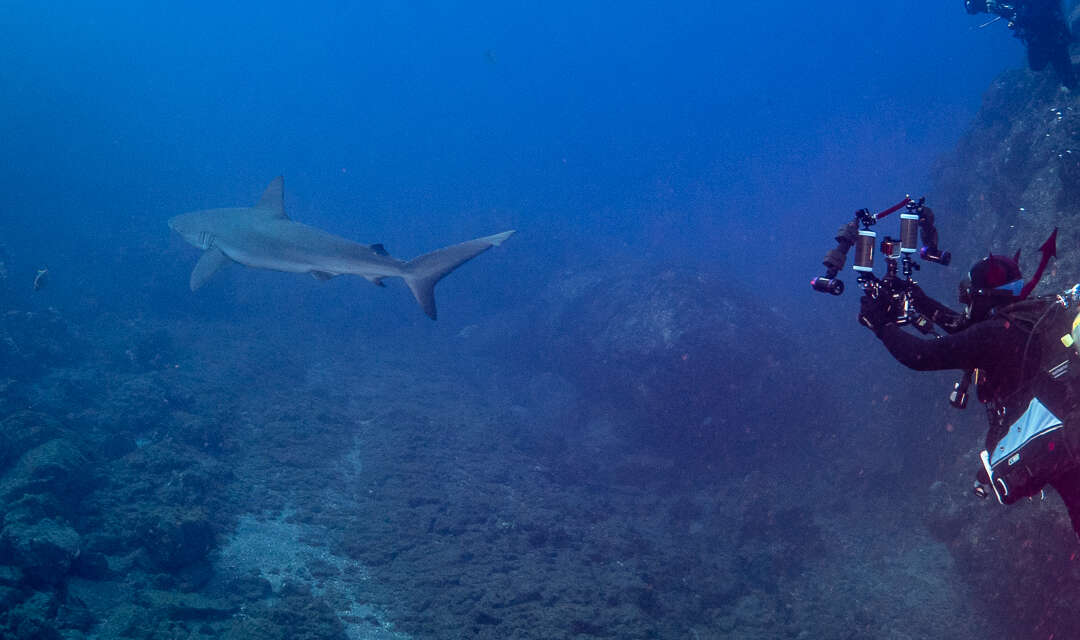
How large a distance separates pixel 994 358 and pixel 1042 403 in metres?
0.34

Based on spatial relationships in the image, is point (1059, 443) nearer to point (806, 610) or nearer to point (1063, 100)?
point (806, 610)

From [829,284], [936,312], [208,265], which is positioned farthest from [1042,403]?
[208,265]

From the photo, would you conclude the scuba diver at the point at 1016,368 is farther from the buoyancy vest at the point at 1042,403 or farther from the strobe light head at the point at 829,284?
the strobe light head at the point at 829,284

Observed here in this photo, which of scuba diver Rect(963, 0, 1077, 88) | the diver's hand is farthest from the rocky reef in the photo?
the diver's hand

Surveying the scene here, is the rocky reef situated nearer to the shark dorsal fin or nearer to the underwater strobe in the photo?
the underwater strobe

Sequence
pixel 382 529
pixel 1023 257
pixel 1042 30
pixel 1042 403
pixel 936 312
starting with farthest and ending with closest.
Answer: pixel 1042 30 → pixel 1023 257 → pixel 382 529 → pixel 936 312 → pixel 1042 403

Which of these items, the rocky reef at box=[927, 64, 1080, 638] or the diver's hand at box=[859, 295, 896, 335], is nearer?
the diver's hand at box=[859, 295, 896, 335]

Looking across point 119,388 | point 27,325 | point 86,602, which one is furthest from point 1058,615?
point 27,325

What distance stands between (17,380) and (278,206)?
7704mm

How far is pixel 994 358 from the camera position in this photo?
3.23 m

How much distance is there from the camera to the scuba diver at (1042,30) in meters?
10.9

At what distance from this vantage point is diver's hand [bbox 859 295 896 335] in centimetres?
390

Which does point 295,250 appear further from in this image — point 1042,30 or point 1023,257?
point 1042,30

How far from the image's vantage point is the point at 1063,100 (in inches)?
468
